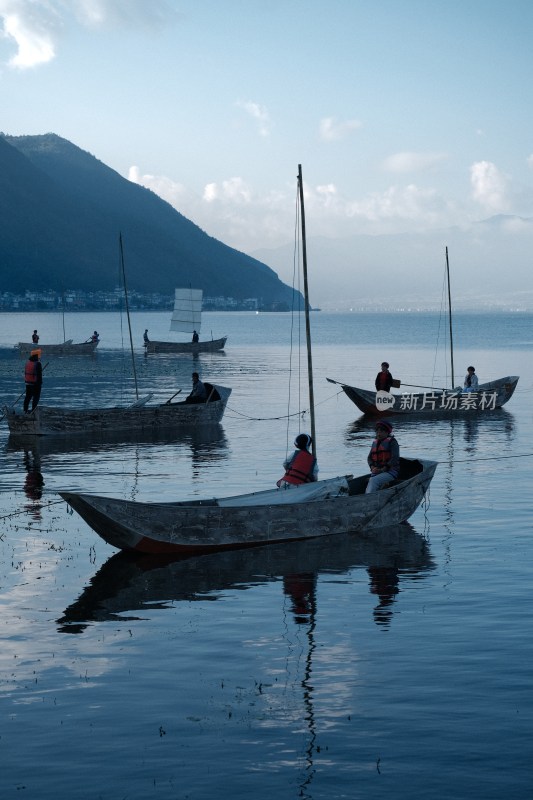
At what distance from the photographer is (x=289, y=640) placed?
47.5 ft

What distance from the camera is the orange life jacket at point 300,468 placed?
70.0 feet

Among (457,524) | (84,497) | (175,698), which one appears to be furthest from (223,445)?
(175,698)

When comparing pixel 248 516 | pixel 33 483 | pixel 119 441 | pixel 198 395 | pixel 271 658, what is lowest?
pixel 271 658

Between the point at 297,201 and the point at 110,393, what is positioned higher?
the point at 297,201

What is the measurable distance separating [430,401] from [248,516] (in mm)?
27331

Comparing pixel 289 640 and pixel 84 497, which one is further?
pixel 84 497

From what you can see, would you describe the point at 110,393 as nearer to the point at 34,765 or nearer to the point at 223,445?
the point at 223,445

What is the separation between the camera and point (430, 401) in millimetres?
46094

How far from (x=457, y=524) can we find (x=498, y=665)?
9352mm

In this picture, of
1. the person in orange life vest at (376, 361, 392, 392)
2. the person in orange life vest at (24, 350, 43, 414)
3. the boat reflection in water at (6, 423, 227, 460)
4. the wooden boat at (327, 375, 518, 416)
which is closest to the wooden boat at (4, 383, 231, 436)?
the boat reflection in water at (6, 423, 227, 460)

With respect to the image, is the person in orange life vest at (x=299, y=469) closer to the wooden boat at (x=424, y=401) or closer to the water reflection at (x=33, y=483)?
the water reflection at (x=33, y=483)

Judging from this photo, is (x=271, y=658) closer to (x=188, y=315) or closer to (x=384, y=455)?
(x=384, y=455)

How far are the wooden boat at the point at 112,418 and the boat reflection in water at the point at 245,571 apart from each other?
18798 mm

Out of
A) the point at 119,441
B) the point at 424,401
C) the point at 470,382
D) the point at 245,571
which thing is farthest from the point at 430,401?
the point at 245,571
